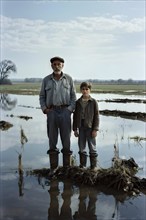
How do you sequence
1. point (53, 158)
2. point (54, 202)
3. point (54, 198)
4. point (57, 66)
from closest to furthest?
point (54, 202)
point (54, 198)
point (57, 66)
point (53, 158)

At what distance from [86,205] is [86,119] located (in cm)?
186

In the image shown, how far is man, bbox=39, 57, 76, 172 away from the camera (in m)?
6.55

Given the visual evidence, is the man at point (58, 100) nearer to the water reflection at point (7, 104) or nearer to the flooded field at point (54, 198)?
the flooded field at point (54, 198)

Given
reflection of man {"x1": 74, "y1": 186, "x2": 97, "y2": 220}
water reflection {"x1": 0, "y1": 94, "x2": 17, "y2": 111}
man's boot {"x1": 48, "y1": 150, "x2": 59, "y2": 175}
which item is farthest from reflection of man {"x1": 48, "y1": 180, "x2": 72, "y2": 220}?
water reflection {"x1": 0, "y1": 94, "x2": 17, "y2": 111}

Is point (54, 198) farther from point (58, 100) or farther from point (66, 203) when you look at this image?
point (58, 100)

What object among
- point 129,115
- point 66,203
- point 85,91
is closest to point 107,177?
point 66,203

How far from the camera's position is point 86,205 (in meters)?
5.30

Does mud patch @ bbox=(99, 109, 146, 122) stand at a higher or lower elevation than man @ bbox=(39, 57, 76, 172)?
lower

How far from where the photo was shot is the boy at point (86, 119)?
6586 millimetres

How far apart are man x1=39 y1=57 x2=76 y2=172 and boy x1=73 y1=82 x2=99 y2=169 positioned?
6.3 inches

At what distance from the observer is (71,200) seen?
552 cm

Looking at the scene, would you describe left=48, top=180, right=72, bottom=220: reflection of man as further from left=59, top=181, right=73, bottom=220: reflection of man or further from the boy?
the boy

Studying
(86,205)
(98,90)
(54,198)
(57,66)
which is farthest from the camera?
(98,90)

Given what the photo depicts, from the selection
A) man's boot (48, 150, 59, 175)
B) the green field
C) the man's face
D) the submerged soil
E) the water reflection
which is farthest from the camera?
the green field
